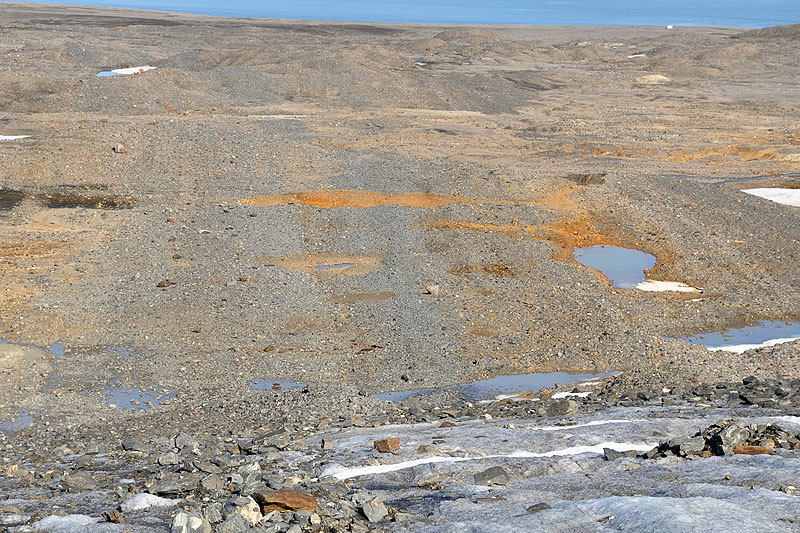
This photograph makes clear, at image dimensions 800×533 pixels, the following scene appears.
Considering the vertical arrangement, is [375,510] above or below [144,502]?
above

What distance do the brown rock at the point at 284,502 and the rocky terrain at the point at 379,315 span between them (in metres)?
0.02

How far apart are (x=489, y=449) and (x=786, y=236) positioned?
14438 millimetres

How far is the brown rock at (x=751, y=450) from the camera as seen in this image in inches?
356

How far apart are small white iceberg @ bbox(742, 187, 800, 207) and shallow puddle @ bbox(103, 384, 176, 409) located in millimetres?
18578

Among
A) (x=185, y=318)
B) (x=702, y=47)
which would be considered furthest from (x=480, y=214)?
(x=702, y=47)

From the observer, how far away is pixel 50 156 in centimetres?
2552

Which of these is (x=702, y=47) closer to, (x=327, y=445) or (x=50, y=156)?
(x=50, y=156)

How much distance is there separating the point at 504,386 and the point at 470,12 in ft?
407

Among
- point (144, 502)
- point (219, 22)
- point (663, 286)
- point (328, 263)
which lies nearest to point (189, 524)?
point (144, 502)

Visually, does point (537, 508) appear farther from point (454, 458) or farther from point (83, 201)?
point (83, 201)

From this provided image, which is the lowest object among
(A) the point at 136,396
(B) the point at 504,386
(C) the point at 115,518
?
(B) the point at 504,386

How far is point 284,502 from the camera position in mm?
7566

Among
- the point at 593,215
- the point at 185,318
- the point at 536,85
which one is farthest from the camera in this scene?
the point at 536,85

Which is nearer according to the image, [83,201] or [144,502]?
[144,502]
